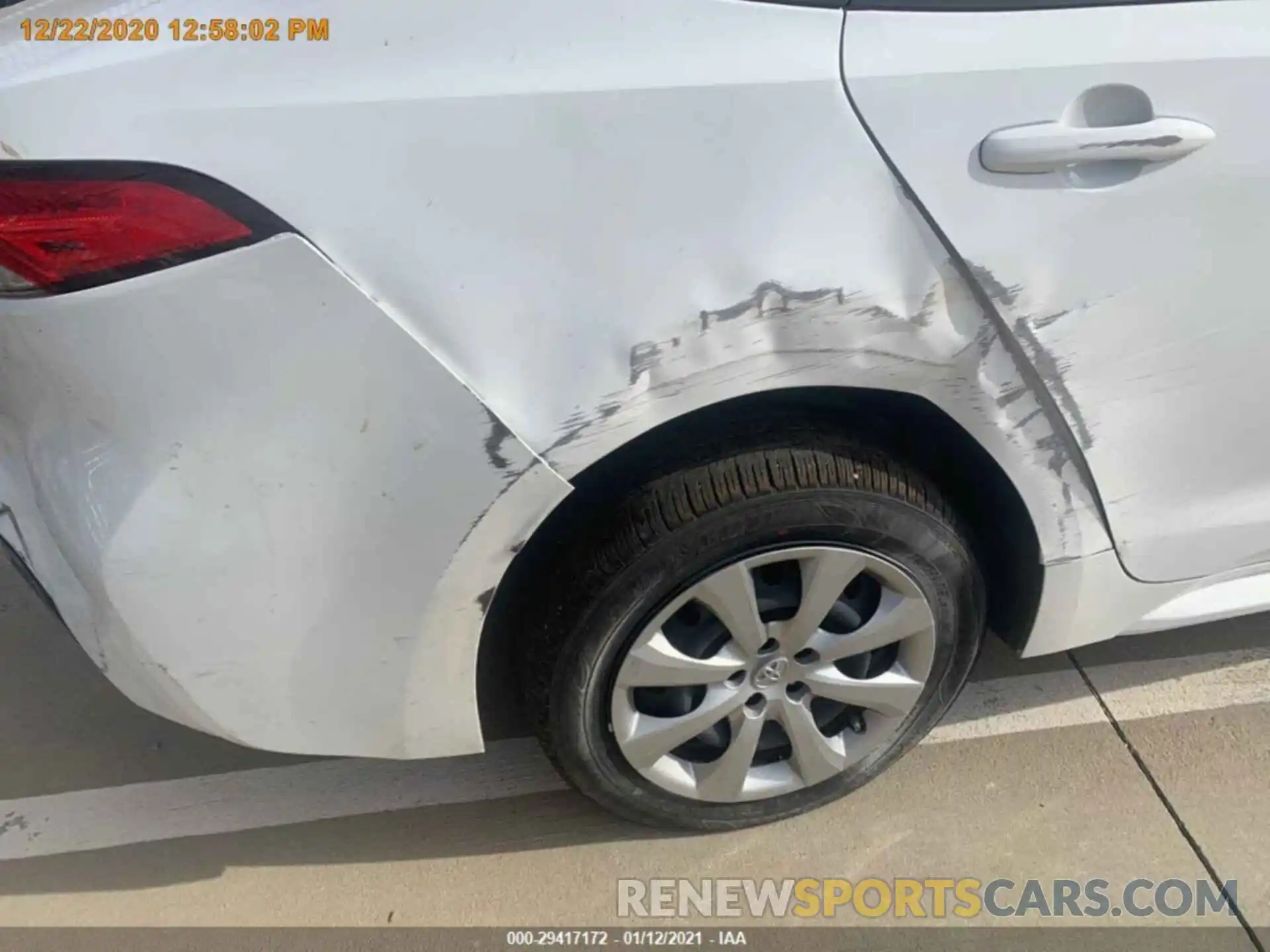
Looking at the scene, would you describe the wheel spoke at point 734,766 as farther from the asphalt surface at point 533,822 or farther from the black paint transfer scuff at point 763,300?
the black paint transfer scuff at point 763,300

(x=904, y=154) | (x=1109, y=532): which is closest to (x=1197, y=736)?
(x=1109, y=532)

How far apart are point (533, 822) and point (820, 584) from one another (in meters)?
0.80

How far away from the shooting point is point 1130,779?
2.09 m

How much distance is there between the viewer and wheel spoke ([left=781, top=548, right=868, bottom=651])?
1.62 m

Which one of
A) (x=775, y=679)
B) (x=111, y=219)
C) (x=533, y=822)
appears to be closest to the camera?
(x=111, y=219)

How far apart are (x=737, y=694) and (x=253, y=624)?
774 millimetres

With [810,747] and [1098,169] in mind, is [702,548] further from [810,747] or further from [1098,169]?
[1098,169]

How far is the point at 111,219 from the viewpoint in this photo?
3.92 ft

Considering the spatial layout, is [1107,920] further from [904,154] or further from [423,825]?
[904,154]

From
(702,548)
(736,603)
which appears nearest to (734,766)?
(736,603)

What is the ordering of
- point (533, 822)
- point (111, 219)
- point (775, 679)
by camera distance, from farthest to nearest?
point (533, 822) → point (775, 679) → point (111, 219)

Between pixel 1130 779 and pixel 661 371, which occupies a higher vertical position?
pixel 661 371
